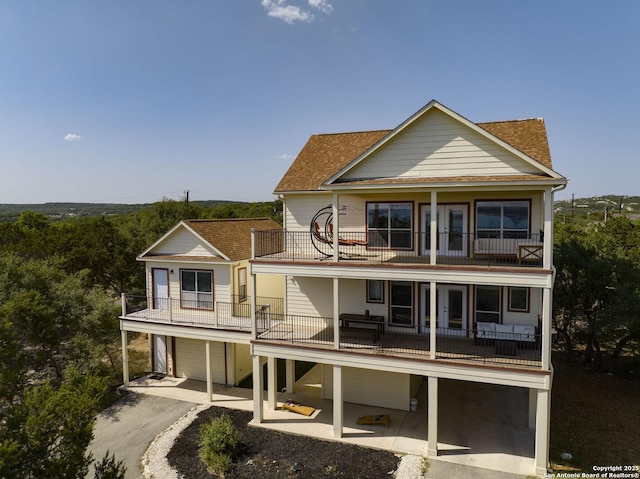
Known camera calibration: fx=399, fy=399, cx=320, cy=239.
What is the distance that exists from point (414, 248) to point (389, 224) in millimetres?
1366

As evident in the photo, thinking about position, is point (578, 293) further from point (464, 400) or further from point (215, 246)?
point (215, 246)

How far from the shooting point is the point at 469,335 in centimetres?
1486

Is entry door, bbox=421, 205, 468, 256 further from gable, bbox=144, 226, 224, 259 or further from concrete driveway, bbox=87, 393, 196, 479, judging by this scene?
concrete driveway, bbox=87, 393, 196, 479

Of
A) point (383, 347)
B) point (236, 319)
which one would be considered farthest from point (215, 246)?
point (383, 347)

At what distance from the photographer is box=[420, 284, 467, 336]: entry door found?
15.0 meters


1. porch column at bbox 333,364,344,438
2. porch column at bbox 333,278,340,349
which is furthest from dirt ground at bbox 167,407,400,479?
porch column at bbox 333,278,340,349

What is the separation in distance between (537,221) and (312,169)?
9195mm

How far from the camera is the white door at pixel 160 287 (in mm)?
19328

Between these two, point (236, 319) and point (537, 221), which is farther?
point (236, 319)

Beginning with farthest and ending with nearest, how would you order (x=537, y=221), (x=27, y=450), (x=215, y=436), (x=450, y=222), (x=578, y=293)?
1. (x=578, y=293)
2. (x=450, y=222)
3. (x=537, y=221)
4. (x=215, y=436)
5. (x=27, y=450)

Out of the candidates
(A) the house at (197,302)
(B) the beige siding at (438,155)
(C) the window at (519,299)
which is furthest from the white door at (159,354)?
(C) the window at (519,299)

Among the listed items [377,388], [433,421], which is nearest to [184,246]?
[377,388]

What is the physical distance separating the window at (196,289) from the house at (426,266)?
3.74 meters

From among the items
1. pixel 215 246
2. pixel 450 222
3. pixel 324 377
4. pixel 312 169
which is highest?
pixel 312 169
